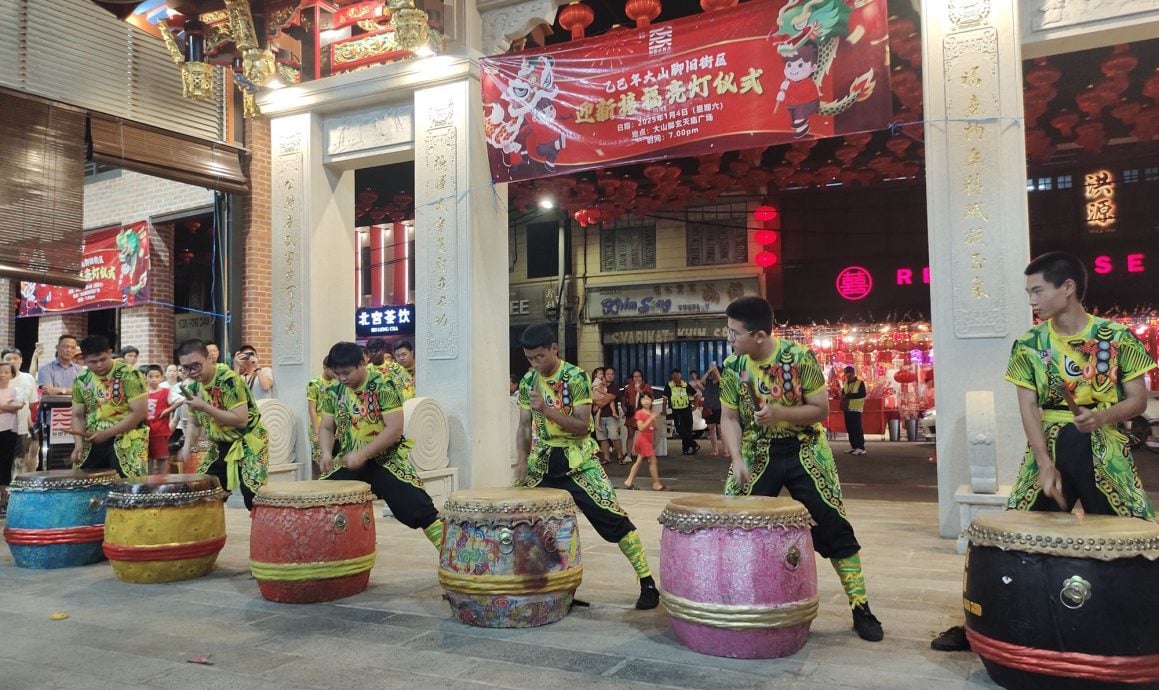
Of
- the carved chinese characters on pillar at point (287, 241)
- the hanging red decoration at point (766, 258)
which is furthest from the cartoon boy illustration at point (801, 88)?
the hanging red decoration at point (766, 258)

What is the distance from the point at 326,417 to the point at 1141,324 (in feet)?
51.7

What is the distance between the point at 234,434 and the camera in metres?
6.02

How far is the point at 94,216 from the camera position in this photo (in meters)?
12.9

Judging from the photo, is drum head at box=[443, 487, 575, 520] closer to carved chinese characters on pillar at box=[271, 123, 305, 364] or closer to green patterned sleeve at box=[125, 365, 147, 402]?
green patterned sleeve at box=[125, 365, 147, 402]

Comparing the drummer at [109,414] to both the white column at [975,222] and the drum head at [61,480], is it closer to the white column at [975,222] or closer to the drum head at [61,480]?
the drum head at [61,480]

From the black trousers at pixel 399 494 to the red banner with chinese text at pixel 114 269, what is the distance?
851 cm

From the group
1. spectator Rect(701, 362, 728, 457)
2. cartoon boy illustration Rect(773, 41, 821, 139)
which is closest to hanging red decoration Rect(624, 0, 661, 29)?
cartoon boy illustration Rect(773, 41, 821, 139)

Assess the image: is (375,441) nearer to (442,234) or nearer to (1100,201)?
(442,234)

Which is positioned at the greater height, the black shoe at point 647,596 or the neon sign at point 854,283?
the neon sign at point 854,283

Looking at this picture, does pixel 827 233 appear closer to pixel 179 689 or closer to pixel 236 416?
pixel 236 416

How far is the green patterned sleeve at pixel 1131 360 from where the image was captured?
340cm

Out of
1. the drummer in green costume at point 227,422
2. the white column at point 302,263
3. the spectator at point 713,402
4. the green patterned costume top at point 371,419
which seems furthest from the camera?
the spectator at point 713,402

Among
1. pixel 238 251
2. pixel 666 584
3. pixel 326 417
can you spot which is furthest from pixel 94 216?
pixel 666 584

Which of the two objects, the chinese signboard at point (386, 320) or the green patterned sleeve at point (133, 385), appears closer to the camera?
the green patterned sleeve at point (133, 385)
